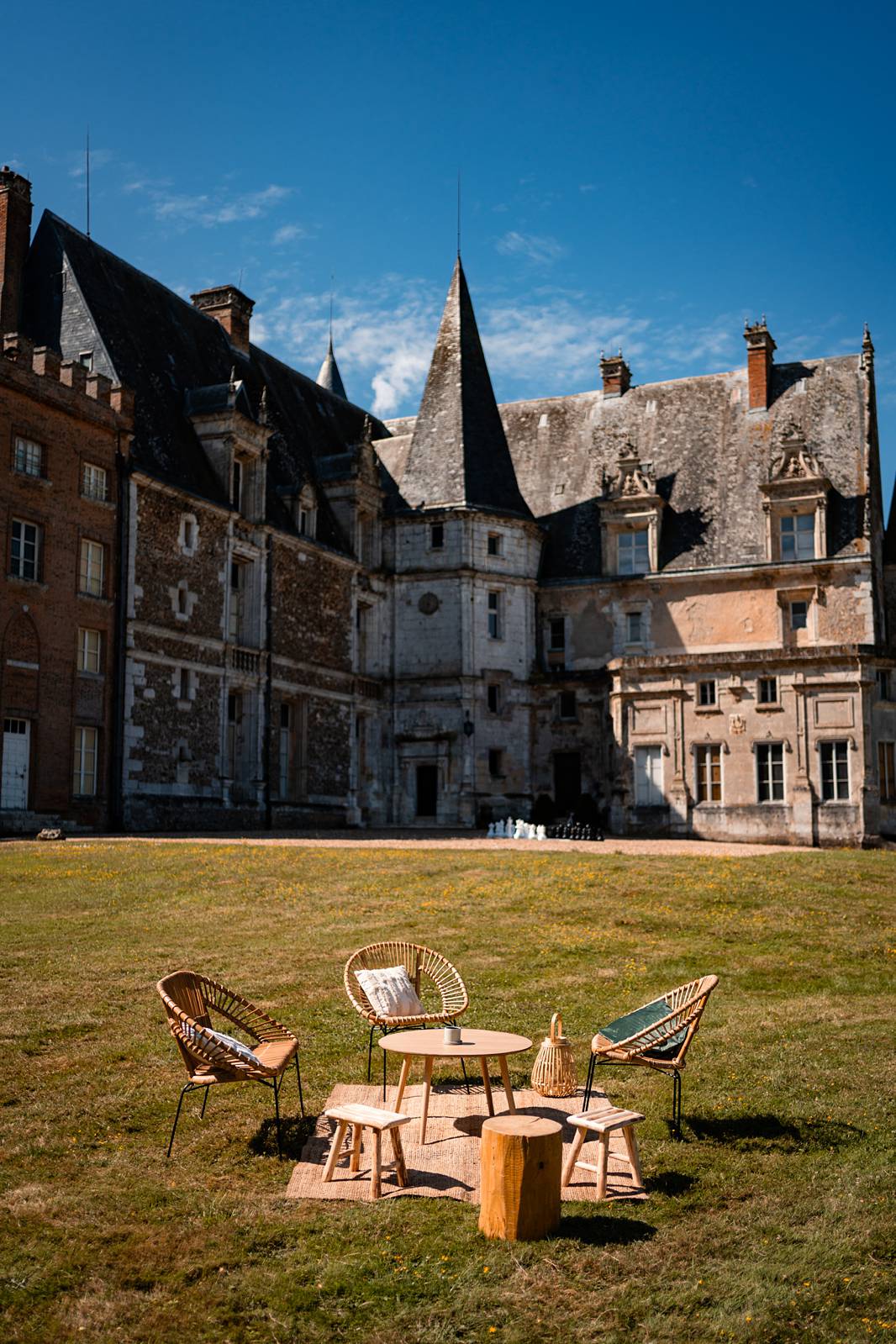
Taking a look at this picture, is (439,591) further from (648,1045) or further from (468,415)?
(648,1045)

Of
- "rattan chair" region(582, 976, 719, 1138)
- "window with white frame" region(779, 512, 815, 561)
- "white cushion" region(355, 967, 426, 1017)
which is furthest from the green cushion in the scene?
"window with white frame" region(779, 512, 815, 561)

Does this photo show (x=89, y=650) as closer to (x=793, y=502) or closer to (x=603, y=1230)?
(x=793, y=502)

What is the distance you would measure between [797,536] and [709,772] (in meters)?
7.90

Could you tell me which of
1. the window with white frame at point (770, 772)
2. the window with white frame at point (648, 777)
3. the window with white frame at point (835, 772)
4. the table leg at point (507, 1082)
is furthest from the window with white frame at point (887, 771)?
the table leg at point (507, 1082)

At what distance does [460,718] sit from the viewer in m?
37.4

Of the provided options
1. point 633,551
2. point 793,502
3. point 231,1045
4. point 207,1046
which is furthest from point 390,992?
point 633,551

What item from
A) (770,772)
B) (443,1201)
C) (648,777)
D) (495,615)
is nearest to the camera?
(443,1201)

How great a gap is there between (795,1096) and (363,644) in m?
30.3

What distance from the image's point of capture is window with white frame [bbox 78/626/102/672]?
88.8 feet

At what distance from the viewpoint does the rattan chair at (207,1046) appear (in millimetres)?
7969

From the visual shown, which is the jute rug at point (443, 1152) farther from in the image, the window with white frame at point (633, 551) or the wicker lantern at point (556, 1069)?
the window with white frame at point (633, 551)

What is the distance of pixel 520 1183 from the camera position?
677cm

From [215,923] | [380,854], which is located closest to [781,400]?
[380,854]

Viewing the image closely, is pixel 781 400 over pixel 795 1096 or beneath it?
over
